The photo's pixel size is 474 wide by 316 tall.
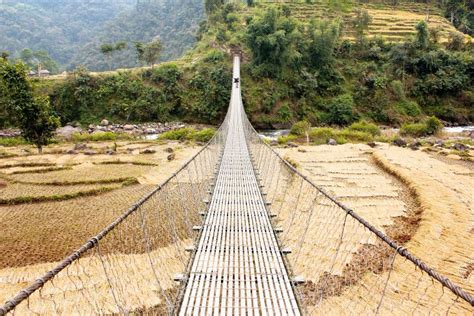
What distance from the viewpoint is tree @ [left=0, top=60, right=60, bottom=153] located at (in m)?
10.1

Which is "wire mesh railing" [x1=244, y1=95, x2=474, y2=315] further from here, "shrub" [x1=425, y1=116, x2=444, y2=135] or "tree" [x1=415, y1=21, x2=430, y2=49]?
"tree" [x1=415, y1=21, x2=430, y2=49]

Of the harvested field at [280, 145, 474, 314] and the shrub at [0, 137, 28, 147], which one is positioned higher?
the harvested field at [280, 145, 474, 314]

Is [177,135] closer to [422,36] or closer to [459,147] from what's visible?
[459,147]

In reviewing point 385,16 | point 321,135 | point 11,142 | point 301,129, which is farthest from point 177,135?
point 385,16

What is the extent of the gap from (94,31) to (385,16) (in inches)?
1594

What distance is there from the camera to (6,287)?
346cm

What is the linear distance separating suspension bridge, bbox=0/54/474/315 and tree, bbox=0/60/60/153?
24.9 feet

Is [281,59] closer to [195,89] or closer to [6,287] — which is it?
[195,89]

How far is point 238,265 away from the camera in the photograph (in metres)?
2.97

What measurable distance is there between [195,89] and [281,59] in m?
5.67

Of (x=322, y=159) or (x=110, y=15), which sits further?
(x=110, y=15)

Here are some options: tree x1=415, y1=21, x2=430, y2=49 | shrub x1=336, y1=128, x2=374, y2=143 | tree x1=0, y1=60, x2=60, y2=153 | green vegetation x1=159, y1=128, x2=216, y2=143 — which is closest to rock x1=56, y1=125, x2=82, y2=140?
green vegetation x1=159, y1=128, x2=216, y2=143

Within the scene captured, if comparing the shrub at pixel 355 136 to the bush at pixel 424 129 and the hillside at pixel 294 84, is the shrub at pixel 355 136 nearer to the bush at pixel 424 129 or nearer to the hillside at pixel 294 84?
the bush at pixel 424 129

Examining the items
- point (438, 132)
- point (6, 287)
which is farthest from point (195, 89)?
point (6, 287)
